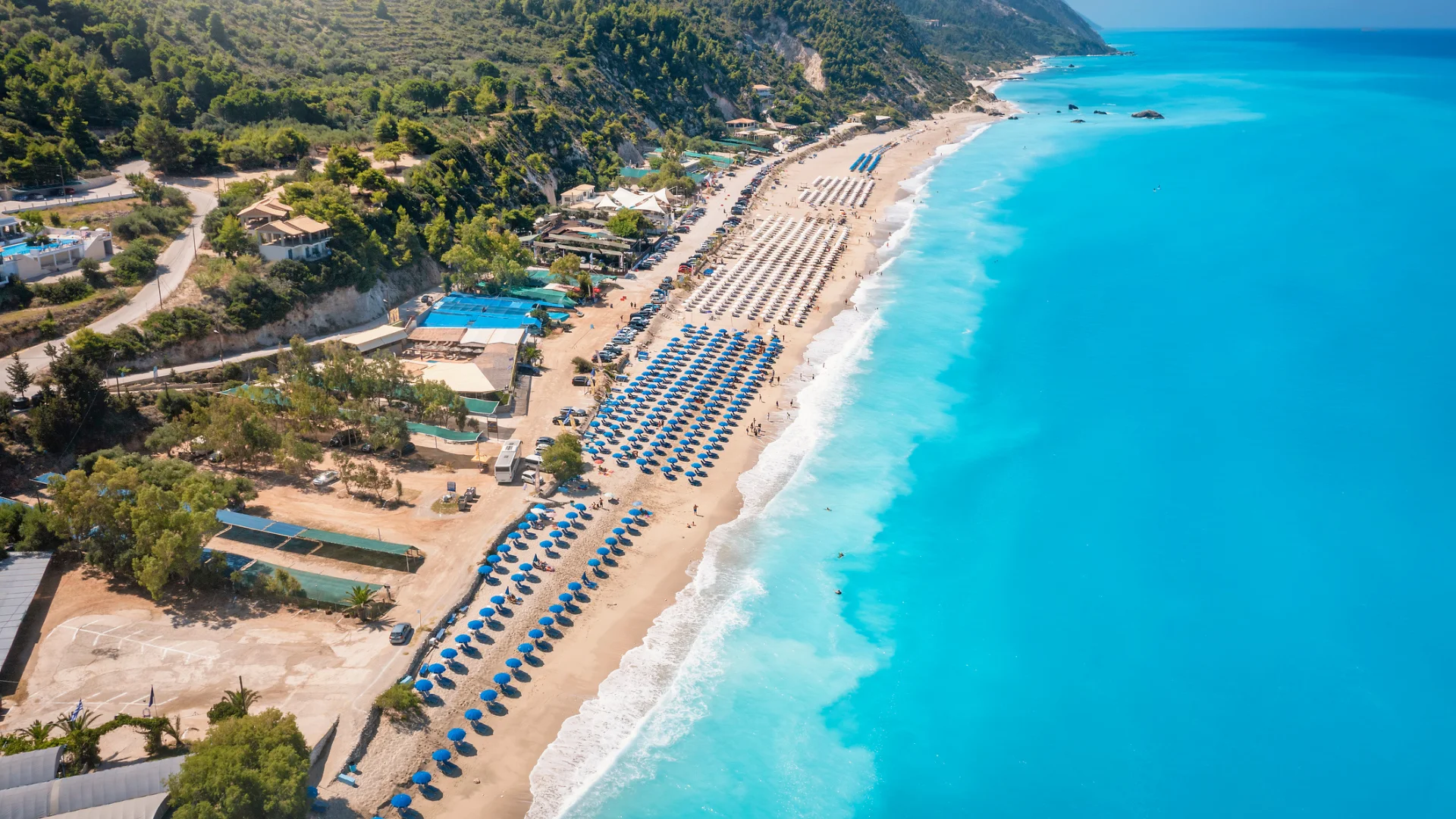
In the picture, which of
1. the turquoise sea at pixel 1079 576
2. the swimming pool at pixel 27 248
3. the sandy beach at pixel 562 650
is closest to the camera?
the sandy beach at pixel 562 650

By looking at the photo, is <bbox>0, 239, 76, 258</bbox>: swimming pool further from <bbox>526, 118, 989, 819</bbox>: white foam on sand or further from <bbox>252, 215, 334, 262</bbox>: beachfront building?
<bbox>526, 118, 989, 819</bbox>: white foam on sand

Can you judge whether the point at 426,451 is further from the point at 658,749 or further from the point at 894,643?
the point at 894,643

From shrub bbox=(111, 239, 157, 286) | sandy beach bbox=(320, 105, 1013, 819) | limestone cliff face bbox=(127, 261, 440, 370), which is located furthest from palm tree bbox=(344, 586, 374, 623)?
shrub bbox=(111, 239, 157, 286)

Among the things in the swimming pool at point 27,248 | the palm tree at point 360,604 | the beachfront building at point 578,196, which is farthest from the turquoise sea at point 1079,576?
the swimming pool at point 27,248

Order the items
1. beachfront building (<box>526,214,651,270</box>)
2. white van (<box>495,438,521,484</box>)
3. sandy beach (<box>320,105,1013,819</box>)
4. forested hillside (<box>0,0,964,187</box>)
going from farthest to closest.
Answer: beachfront building (<box>526,214,651,270</box>)
forested hillside (<box>0,0,964,187</box>)
white van (<box>495,438,521,484</box>)
sandy beach (<box>320,105,1013,819</box>)

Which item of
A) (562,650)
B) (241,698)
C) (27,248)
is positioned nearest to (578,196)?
(27,248)

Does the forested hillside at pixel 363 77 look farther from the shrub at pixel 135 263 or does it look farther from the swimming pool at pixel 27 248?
the shrub at pixel 135 263

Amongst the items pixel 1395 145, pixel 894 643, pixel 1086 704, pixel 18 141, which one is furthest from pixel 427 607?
pixel 1395 145
